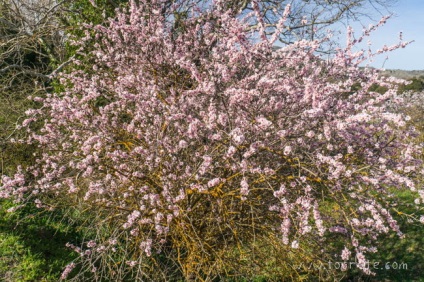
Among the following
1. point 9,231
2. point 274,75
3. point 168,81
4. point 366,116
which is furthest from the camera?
point 9,231

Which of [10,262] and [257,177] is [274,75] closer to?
[257,177]

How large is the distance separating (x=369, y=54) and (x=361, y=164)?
54.2 inches

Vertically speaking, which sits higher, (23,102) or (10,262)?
(23,102)

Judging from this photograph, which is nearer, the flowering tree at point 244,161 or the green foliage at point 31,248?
the flowering tree at point 244,161

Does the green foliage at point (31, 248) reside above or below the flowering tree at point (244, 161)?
below

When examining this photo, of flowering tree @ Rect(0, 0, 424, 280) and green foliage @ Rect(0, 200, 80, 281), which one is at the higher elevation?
flowering tree @ Rect(0, 0, 424, 280)

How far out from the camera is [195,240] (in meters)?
3.55

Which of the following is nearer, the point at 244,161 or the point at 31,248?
the point at 244,161

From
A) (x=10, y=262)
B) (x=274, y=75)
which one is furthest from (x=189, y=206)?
(x=10, y=262)

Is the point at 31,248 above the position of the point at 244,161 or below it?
below

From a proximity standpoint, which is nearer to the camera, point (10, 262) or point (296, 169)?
point (296, 169)

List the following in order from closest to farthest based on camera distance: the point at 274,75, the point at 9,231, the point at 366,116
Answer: the point at 366,116
the point at 274,75
the point at 9,231

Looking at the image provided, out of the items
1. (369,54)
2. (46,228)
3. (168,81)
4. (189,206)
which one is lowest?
(46,228)

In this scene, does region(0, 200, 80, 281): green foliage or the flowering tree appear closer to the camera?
the flowering tree
